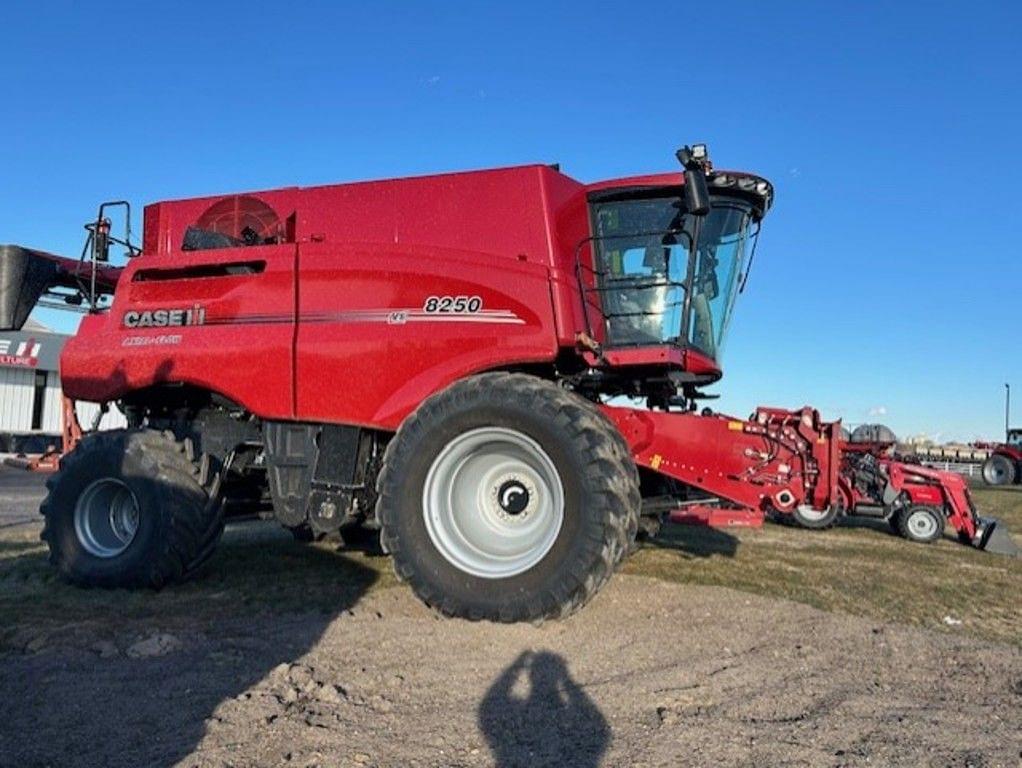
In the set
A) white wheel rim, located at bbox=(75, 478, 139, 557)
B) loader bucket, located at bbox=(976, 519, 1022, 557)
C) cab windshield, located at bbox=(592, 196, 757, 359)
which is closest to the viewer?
cab windshield, located at bbox=(592, 196, 757, 359)

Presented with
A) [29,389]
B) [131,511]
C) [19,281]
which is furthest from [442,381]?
[29,389]

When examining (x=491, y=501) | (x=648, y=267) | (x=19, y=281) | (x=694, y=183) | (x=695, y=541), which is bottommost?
(x=695, y=541)

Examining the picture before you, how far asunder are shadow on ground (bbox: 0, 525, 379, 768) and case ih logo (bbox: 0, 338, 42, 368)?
873 inches

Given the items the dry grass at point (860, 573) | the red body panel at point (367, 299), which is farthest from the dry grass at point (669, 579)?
the red body panel at point (367, 299)

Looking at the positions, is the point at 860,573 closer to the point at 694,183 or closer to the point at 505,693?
the point at 694,183

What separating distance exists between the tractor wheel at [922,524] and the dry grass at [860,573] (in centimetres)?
21

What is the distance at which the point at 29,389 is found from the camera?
27.9 m

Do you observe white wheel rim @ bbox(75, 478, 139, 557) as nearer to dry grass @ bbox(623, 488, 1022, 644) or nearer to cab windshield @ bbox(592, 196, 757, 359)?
cab windshield @ bbox(592, 196, 757, 359)

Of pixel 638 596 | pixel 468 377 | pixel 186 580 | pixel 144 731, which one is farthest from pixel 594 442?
pixel 186 580

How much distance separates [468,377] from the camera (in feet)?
19.8

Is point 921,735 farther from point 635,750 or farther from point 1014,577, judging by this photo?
point 1014,577

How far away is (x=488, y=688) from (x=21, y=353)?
2745cm

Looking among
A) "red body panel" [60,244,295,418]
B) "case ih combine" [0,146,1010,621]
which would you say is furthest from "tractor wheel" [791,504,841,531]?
"red body panel" [60,244,295,418]

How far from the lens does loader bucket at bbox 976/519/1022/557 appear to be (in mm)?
11617
